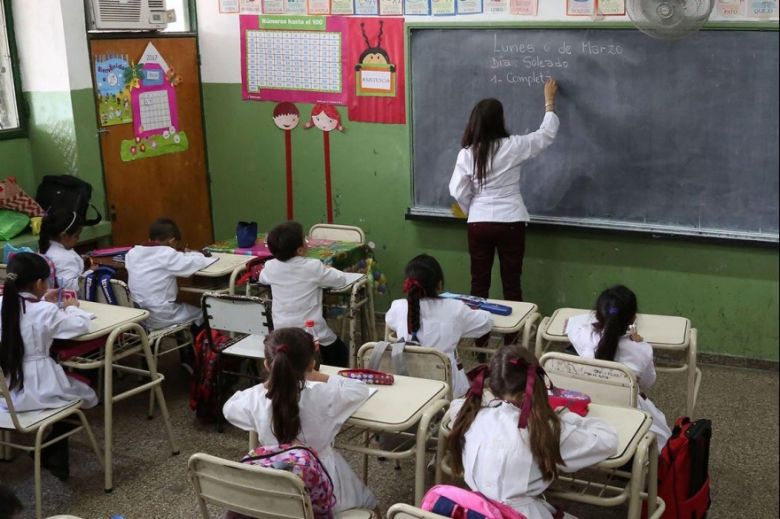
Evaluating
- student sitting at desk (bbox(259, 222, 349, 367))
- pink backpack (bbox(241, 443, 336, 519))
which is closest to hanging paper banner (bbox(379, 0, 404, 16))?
student sitting at desk (bbox(259, 222, 349, 367))

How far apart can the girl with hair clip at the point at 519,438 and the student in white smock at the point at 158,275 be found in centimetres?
222

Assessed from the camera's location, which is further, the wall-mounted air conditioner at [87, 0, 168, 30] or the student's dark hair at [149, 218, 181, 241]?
the wall-mounted air conditioner at [87, 0, 168, 30]

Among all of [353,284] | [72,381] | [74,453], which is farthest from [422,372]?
[74,453]

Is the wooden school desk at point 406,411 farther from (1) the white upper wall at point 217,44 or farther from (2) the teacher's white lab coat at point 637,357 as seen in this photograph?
(1) the white upper wall at point 217,44

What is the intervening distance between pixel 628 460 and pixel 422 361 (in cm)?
90

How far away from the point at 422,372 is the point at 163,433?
154 cm

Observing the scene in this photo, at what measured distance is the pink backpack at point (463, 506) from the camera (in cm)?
194

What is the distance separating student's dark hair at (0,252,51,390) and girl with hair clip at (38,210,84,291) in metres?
0.78

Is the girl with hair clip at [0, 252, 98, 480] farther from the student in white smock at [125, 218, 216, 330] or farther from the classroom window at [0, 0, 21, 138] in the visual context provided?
the classroom window at [0, 0, 21, 138]

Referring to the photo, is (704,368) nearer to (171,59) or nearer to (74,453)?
(74,453)

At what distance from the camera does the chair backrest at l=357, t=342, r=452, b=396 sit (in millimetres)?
2955

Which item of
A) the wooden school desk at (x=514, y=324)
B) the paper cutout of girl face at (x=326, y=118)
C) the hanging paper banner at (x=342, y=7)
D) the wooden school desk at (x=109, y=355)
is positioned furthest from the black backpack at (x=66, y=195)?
the wooden school desk at (x=514, y=324)

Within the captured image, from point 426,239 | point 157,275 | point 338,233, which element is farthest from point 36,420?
point 426,239

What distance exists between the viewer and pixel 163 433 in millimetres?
3949
